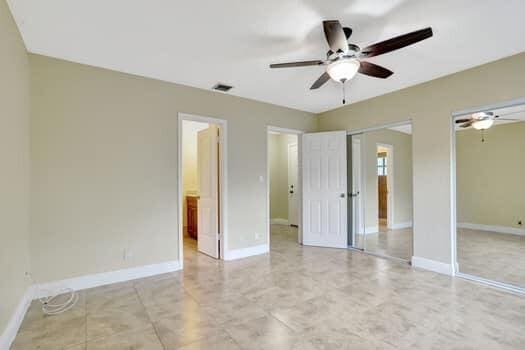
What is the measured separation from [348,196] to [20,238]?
4577mm

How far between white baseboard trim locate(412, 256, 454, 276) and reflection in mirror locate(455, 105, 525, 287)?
3.90 ft

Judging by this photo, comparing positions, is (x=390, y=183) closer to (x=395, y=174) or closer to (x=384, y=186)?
(x=395, y=174)

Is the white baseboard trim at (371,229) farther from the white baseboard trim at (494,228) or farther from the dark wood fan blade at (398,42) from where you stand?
the dark wood fan blade at (398,42)

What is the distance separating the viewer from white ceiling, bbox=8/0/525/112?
6.89ft

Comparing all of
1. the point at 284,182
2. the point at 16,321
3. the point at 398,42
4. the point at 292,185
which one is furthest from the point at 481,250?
the point at 16,321

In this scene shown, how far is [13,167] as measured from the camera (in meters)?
2.19

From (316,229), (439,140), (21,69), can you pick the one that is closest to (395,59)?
(439,140)

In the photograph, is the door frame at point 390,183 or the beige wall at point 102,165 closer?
→ the beige wall at point 102,165

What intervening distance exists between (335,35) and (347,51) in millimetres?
330

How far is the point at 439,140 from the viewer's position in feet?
11.7

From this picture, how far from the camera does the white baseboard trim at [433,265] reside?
3.43 meters

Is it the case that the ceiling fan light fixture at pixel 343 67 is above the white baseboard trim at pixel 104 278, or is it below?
above

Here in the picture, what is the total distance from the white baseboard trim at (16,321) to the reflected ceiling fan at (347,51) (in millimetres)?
2967

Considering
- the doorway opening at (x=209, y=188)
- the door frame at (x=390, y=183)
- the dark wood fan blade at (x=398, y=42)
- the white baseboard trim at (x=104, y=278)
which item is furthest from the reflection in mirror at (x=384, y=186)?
the white baseboard trim at (x=104, y=278)
